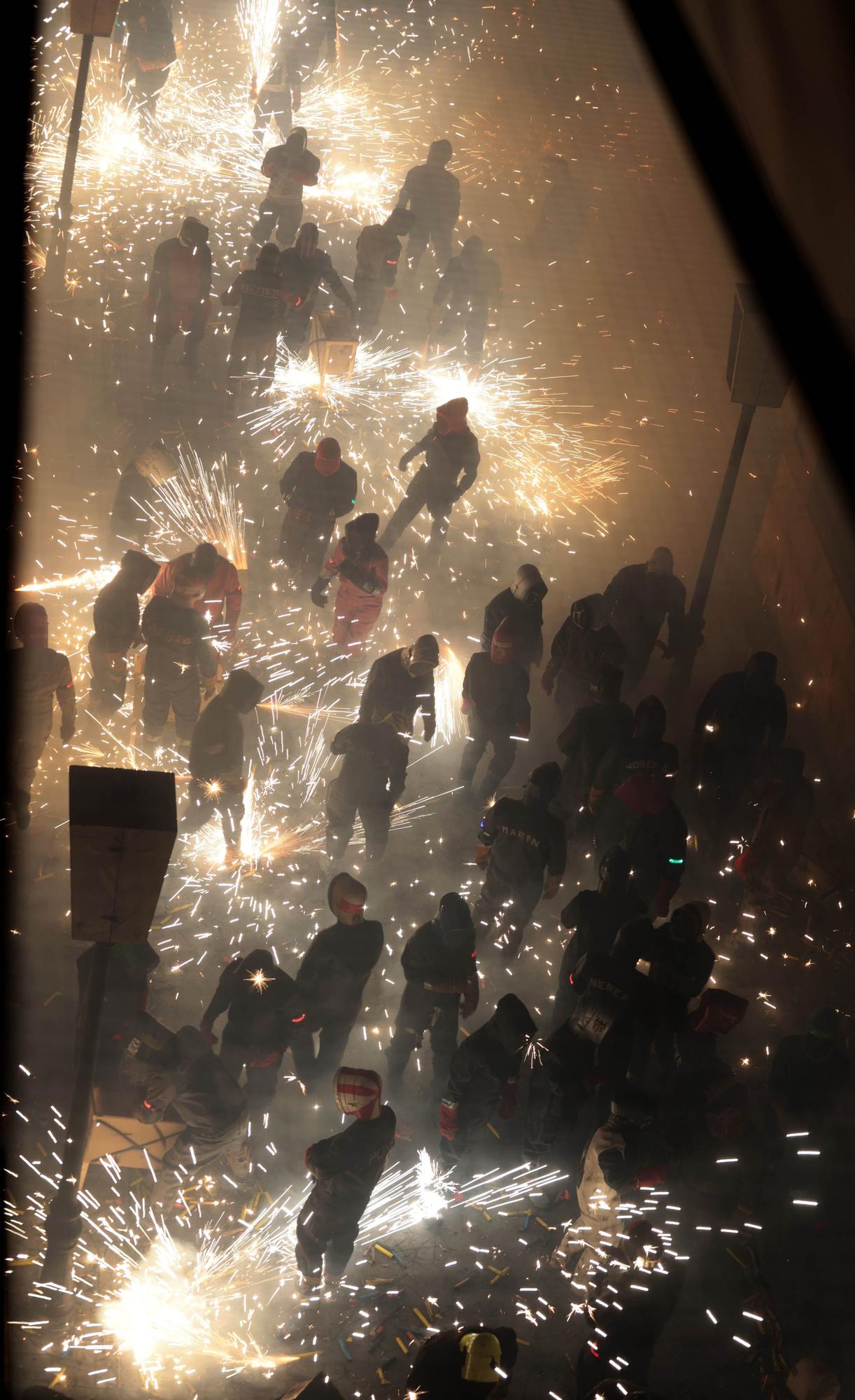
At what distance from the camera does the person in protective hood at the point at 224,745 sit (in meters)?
7.35

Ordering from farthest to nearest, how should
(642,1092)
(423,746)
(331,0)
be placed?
(331,0), (423,746), (642,1092)

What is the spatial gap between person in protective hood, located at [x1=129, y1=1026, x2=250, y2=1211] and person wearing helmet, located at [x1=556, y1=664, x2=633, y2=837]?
9.94ft

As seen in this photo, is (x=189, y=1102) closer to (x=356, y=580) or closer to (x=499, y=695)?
(x=499, y=695)

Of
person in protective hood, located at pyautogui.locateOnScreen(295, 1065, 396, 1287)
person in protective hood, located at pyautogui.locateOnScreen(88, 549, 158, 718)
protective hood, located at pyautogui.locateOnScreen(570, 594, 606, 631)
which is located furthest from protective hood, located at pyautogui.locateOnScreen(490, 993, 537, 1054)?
person in protective hood, located at pyautogui.locateOnScreen(88, 549, 158, 718)

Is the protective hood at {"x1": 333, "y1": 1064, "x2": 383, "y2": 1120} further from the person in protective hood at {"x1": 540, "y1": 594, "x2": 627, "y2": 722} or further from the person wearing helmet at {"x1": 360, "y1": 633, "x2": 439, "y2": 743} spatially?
the person in protective hood at {"x1": 540, "y1": 594, "x2": 627, "y2": 722}

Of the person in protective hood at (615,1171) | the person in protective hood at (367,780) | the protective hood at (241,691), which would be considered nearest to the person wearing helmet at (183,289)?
the protective hood at (241,691)

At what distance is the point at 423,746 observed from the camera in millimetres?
9055

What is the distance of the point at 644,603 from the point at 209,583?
3.31 metres

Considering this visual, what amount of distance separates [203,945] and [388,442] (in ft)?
19.9

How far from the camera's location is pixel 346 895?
6.29 m

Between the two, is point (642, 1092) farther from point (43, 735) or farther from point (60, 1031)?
point (43, 735)

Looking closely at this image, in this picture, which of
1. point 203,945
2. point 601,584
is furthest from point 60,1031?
point 601,584

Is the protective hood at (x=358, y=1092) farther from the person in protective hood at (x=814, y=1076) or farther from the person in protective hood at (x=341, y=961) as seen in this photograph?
the person in protective hood at (x=814, y=1076)

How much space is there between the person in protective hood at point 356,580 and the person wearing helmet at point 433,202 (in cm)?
539
